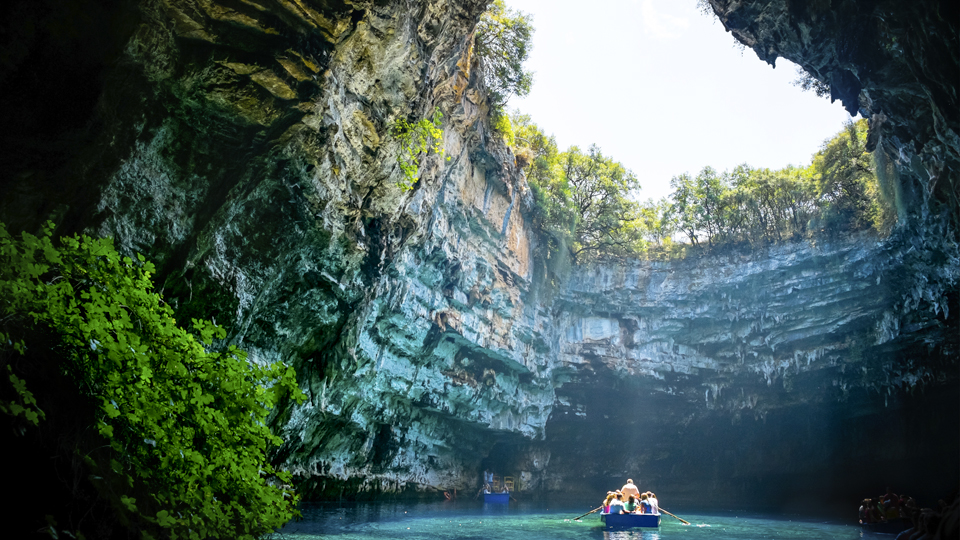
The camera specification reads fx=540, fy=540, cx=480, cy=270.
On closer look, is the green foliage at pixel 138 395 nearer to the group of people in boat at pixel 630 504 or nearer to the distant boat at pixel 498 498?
the group of people in boat at pixel 630 504

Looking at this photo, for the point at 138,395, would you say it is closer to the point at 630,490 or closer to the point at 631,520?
the point at 631,520

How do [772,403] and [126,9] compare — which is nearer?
[126,9]

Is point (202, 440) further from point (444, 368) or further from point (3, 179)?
point (444, 368)

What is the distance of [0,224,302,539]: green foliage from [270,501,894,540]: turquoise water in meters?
5.15

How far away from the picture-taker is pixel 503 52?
2170 cm

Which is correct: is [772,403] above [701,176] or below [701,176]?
below

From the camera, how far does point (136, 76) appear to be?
8766 mm

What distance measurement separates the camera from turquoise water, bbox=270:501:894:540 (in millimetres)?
12570

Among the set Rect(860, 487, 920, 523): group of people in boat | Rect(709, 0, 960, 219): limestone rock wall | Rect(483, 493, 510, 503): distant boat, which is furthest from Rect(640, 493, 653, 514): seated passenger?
Rect(709, 0, 960, 219): limestone rock wall

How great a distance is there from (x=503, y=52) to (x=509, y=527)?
1728 centimetres

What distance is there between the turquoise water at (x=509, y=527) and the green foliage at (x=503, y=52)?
15026mm

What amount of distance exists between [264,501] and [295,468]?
12532mm

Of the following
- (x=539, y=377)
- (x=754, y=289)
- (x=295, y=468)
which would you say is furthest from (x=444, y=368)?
(x=754, y=289)

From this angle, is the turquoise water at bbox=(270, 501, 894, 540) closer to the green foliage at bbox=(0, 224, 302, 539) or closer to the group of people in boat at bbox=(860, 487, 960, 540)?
the group of people in boat at bbox=(860, 487, 960, 540)
